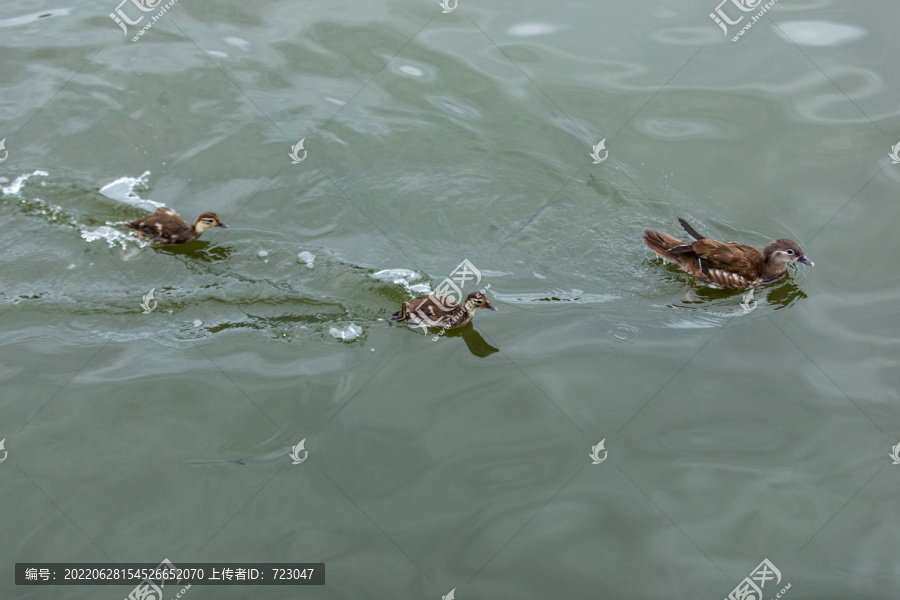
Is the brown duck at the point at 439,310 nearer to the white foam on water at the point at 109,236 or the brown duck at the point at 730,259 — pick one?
the brown duck at the point at 730,259

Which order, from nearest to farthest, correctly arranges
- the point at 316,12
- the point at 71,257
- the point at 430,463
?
1. the point at 430,463
2. the point at 71,257
3. the point at 316,12

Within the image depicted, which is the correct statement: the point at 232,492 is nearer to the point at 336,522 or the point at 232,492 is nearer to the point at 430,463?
the point at 336,522

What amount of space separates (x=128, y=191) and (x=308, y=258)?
2.43 m

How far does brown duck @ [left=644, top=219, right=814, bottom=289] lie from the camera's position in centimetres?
705

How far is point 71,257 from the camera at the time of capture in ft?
24.3

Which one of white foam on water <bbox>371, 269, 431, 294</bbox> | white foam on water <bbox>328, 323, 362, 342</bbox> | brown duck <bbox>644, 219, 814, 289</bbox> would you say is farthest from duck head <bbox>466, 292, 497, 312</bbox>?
brown duck <bbox>644, 219, 814, 289</bbox>

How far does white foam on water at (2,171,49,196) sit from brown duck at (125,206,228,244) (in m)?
1.53

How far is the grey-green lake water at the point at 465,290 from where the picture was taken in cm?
556

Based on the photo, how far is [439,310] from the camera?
22.3 feet

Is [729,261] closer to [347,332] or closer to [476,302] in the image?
[476,302]

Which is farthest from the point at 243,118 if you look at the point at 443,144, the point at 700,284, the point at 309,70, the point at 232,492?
the point at 700,284

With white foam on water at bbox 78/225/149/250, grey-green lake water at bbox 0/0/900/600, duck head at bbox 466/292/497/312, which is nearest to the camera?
grey-green lake water at bbox 0/0/900/600

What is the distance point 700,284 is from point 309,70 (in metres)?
5.75

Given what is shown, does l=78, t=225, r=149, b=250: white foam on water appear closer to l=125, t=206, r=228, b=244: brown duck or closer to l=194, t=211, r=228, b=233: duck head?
l=125, t=206, r=228, b=244: brown duck
